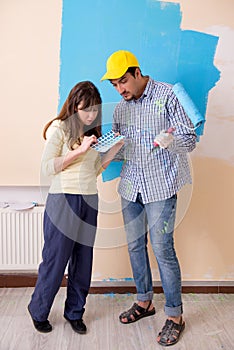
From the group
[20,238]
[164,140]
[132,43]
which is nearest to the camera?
[164,140]

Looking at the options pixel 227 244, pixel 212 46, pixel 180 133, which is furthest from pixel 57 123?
pixel 227 244

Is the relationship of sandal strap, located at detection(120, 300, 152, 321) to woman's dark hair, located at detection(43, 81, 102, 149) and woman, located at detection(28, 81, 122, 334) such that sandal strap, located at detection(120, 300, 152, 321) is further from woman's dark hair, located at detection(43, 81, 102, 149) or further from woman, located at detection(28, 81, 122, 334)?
woman's dark hair, located at detection(43, 81, 102, 149)

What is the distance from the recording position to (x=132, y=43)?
85.9 inches

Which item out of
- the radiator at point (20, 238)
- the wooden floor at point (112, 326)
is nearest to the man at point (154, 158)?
the wooden floor at point (112, 326)

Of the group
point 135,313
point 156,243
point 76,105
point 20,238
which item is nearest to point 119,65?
point 76,105

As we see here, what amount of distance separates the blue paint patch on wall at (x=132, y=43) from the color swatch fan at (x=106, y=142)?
318mm

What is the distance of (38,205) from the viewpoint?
2.33m

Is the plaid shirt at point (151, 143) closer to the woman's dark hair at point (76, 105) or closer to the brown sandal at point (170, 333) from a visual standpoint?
the woman's dark hair at point (76, 105)

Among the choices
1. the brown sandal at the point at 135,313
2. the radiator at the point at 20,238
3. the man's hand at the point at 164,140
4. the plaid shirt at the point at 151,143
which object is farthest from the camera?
the radiator at the point at 20,238

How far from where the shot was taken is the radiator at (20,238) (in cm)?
227

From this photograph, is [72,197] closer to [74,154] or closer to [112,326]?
[74,154]

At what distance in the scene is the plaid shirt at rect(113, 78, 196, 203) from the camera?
1842mm

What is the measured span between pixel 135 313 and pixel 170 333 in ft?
0.75

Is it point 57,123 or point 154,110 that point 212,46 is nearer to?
point 154,110
